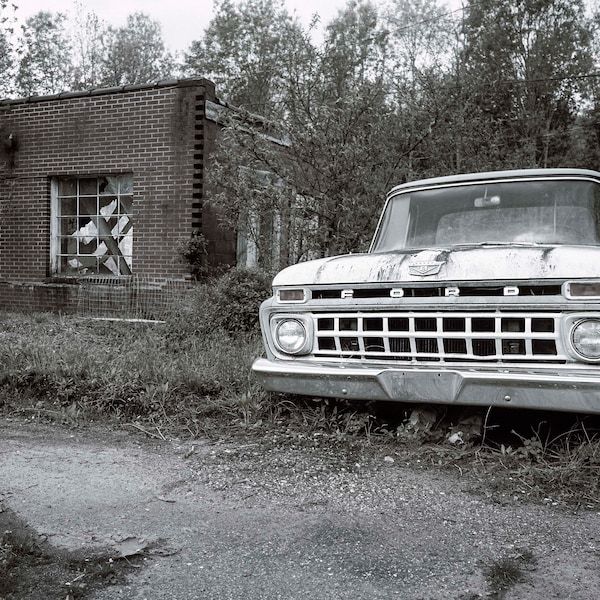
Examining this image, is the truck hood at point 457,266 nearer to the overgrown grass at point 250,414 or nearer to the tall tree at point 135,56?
the overgrown grass at point 250,414

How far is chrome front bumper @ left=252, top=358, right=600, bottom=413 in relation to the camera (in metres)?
3.37

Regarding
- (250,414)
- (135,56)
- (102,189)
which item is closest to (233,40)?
(135,56)

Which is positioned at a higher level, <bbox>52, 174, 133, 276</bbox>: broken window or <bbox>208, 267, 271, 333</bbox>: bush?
<bbox>52, 174, 133, 276</bbox>: broken window

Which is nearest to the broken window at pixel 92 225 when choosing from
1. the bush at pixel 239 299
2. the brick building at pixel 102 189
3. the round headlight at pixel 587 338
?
the brick building at pixel 102 189

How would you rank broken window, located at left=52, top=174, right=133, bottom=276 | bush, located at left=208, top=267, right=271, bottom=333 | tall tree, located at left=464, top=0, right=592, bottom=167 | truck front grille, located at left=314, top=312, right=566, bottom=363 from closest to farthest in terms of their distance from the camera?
truck front grille, located at left=314, top=312, right=566, bottom=363
bush, located at left=208, top=267, right=271, bottom=333
broken window, located at left=52, top=174, right=133, bottom=276
tall tree, located at left=464, top=0, right=592, bottom=167

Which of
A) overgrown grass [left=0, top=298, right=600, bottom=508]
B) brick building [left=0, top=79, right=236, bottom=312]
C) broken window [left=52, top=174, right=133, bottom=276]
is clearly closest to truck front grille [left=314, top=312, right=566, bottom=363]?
overgrown grass [left=0, top=298, right=600, bottom=508]

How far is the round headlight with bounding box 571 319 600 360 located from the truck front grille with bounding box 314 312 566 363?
0.08 meters

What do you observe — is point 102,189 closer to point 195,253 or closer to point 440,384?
point 195,253

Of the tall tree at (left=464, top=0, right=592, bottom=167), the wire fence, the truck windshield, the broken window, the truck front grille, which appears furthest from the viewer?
the tall tree at (left=464, top=0, right=592, bottom=167)

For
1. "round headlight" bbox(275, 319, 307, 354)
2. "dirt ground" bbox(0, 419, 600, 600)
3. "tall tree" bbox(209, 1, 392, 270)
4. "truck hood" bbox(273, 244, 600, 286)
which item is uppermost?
"tall tree" bbox(209, 1, 392, 270)

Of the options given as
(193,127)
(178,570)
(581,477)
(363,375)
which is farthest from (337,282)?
(193,127)

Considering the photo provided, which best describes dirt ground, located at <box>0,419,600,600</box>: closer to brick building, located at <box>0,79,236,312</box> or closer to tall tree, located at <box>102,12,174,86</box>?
brick building, located at <box>0,79,236,312</box>

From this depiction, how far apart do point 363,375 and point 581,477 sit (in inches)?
49.9

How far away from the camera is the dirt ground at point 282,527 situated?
8.02 ft
